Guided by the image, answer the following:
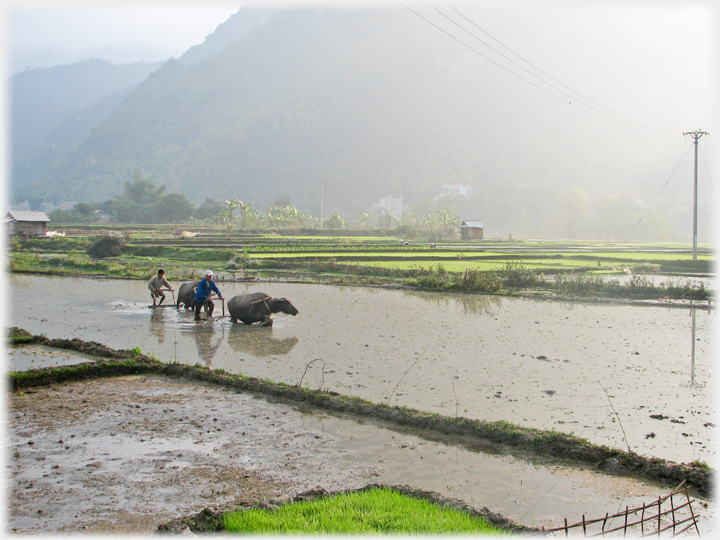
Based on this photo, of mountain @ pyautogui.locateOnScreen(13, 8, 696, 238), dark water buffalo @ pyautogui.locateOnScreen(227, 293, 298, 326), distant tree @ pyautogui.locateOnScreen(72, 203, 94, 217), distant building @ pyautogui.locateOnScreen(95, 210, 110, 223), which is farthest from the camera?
mountain @ pyautogui.locateOnScreen(13, 8, 696, 238)

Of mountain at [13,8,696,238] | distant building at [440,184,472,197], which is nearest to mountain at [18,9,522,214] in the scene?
mountain at [13,8,696,238]

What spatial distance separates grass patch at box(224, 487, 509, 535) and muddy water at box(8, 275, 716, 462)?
2.65 m

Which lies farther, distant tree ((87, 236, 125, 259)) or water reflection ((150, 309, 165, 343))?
distant tree ((87, 236, 125, 259))

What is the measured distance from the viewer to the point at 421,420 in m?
6.71

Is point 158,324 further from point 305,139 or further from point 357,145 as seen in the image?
→ point 305,139

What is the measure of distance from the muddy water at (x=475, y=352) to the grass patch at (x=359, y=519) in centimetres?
265

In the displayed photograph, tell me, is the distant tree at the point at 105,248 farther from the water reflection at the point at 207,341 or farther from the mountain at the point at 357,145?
the mountain at the point at 357,145

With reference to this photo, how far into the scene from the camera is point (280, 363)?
971cm

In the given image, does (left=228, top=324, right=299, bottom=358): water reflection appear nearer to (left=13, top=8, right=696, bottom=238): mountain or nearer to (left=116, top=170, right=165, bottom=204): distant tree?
(left=116, top=170, right=165, bottom=204): distant tree

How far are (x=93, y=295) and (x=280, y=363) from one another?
38.0ft

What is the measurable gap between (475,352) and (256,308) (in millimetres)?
5580

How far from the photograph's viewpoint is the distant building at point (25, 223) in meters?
40.8

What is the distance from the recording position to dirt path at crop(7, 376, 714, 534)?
4.68 metres

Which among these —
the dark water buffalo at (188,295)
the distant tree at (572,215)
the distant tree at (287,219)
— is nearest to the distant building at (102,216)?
the distant tree at (287,219)
